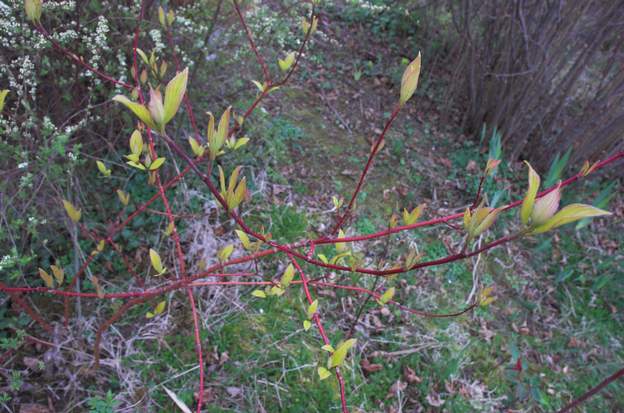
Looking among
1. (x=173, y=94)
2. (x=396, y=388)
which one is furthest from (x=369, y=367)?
(x=173, y=94)

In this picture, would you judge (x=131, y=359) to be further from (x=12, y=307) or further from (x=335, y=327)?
(x=335, y=327)

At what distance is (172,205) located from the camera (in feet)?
7.19

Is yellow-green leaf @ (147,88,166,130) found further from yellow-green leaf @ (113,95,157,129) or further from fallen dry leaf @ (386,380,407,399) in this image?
fallen dry leaf @ (386,380,407,399)

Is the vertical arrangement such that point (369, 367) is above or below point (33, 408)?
above

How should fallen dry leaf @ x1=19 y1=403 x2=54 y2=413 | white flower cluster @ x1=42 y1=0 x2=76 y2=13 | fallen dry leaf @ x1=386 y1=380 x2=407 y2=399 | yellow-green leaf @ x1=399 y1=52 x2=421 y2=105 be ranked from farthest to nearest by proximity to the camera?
fallen dry leaf @ x1=386 y1=380 x2=407 y2=399 < fallen dry leaf @ x1=19 y1=403 x2=54 y2=413 < white flower cluster @ x1=42 y1=0 x2=76 y2=13 < yellow-green leaf @ x1=399 y1=52 x2=421 y2=105

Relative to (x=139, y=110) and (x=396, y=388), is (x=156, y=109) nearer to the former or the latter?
(x=139, y=110)

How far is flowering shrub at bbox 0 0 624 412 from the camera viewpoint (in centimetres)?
70

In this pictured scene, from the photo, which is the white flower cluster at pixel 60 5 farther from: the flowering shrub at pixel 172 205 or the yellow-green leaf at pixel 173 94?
the yellow-green leaf at pixel 173 94

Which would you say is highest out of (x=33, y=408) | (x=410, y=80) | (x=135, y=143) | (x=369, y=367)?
(x=410, y=80)

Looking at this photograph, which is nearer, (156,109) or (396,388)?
(156,109)

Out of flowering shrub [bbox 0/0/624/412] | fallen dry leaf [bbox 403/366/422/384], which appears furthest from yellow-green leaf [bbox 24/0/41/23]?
fallen dry leaf [bbox 403/366/422/384]

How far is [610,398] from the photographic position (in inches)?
89.4

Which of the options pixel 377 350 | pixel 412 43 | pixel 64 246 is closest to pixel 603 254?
pixel 377 350

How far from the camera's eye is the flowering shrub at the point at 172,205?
70 centimetres
